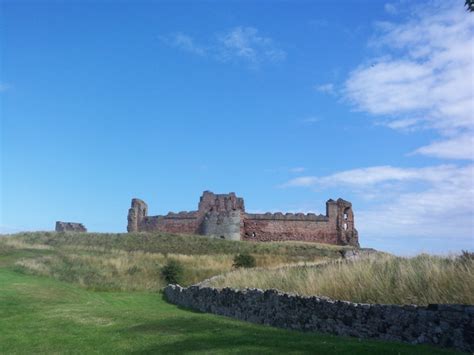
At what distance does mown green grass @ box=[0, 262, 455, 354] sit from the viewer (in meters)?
9.70

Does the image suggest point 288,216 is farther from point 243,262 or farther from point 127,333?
point 127,333

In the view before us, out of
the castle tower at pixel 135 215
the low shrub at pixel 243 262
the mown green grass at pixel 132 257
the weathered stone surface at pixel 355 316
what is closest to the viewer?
the weathered stone surface at pixel 355 316

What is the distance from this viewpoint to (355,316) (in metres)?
11.5

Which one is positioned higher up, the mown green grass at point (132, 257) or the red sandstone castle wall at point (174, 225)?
the red sandstone castle wall at point (174, 225)

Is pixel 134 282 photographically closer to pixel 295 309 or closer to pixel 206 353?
pixel 295 309

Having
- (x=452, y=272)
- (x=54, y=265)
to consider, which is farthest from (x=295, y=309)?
(x=54, y=265)

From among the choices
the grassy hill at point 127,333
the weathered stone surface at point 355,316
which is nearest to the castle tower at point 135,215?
the grassy hill at point 127,333

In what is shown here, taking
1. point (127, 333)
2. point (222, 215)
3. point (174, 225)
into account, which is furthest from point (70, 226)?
point (127, 333)

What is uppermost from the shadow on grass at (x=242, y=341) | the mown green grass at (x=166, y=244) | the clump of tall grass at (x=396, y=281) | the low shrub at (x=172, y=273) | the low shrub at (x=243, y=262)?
the mown green grass at (x=166, y=244)

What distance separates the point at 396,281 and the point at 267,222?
4952 centimetres

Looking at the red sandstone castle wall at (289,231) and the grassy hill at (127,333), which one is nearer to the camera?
the grassy hill at (127,333)

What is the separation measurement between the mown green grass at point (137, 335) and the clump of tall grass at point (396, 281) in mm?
2336

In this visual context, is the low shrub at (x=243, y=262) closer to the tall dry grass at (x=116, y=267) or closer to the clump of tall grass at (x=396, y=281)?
the tall dry grass at (x=116, y=267)

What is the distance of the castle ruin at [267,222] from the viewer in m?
61.5
